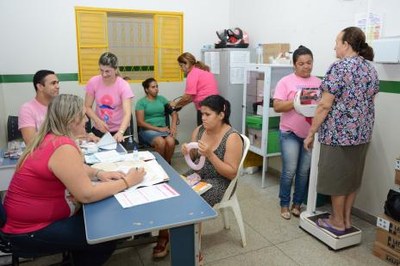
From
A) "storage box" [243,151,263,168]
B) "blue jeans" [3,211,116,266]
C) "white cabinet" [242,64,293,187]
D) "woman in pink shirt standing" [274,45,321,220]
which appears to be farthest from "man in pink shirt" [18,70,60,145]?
"storage box" [243,151,263,168]

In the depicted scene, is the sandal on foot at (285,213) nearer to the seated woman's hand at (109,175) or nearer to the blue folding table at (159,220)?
the blue folding table at (159,220)

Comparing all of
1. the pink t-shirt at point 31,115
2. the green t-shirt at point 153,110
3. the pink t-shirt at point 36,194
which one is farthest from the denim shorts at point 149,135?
the pink t-shirt at point 36,194

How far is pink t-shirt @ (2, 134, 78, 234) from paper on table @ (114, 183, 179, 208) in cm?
31

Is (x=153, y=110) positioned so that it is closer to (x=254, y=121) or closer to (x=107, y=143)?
(x=254, y=121)

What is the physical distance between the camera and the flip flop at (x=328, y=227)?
249cm

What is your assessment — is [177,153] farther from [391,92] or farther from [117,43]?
[391,92]

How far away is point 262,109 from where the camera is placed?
359 cm

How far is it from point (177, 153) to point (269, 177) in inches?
57.3

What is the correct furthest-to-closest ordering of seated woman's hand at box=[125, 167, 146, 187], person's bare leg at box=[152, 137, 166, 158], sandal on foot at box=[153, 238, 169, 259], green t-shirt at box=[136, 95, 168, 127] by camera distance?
green t-shirt at box=[136, 95, 168, 127]
person's bare leg at box=[152, 137, 166, 158]
sandal on foot at box=[153, 238, 169, 259]
seated woman's hand at box=[125, 167, 146, 187]

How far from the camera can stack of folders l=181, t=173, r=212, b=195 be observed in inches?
85.6

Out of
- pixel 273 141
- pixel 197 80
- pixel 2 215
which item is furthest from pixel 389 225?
pixel 197 80

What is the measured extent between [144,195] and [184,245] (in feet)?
1.04

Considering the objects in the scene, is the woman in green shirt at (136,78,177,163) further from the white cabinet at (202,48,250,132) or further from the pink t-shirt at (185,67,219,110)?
the white cabinet at (202,48,250,132)

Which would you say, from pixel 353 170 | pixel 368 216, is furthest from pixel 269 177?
pixel 353 170
